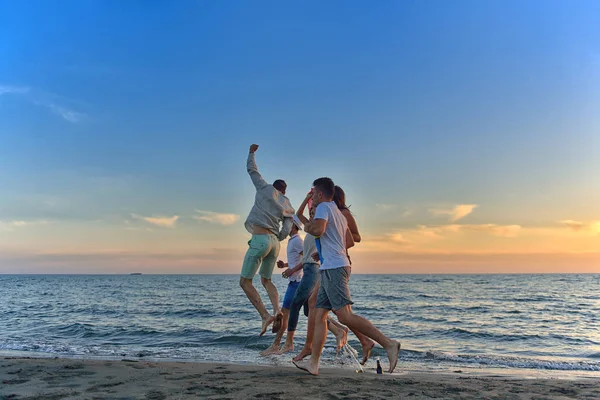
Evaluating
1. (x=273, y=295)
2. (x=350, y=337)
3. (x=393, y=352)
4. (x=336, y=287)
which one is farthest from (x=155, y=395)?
(x=350, y=337)

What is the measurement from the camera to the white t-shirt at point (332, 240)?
509 cm

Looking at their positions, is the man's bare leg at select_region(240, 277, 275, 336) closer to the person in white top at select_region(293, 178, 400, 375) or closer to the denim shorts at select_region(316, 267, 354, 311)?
the person in white top at select_region(293, 178, 400, 375)

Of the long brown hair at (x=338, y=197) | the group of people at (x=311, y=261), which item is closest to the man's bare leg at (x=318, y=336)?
the group of people at (x=311, y=261)

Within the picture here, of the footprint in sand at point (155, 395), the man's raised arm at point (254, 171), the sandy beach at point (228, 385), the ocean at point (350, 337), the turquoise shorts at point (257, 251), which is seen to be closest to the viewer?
the footprint in sand at point (155, 395)

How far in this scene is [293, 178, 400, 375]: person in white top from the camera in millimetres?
4984

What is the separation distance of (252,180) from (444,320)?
1449 centimetres

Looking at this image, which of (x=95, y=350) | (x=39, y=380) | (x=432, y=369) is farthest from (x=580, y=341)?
(x=39, y=380)

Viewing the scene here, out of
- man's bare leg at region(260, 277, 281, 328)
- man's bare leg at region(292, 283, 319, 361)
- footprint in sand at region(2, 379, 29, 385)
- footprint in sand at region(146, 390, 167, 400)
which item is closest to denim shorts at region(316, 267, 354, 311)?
man's bare leg at region(292, 283, 319, 361)

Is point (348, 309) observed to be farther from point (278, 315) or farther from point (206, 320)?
point (206, 320)

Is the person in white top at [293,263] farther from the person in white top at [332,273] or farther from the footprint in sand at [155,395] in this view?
the footprint in sand at [155,395]

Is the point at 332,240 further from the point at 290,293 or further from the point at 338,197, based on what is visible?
the point at 290,293

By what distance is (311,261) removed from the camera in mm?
6148

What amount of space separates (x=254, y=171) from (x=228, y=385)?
9.96 feet

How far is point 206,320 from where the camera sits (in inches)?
691
